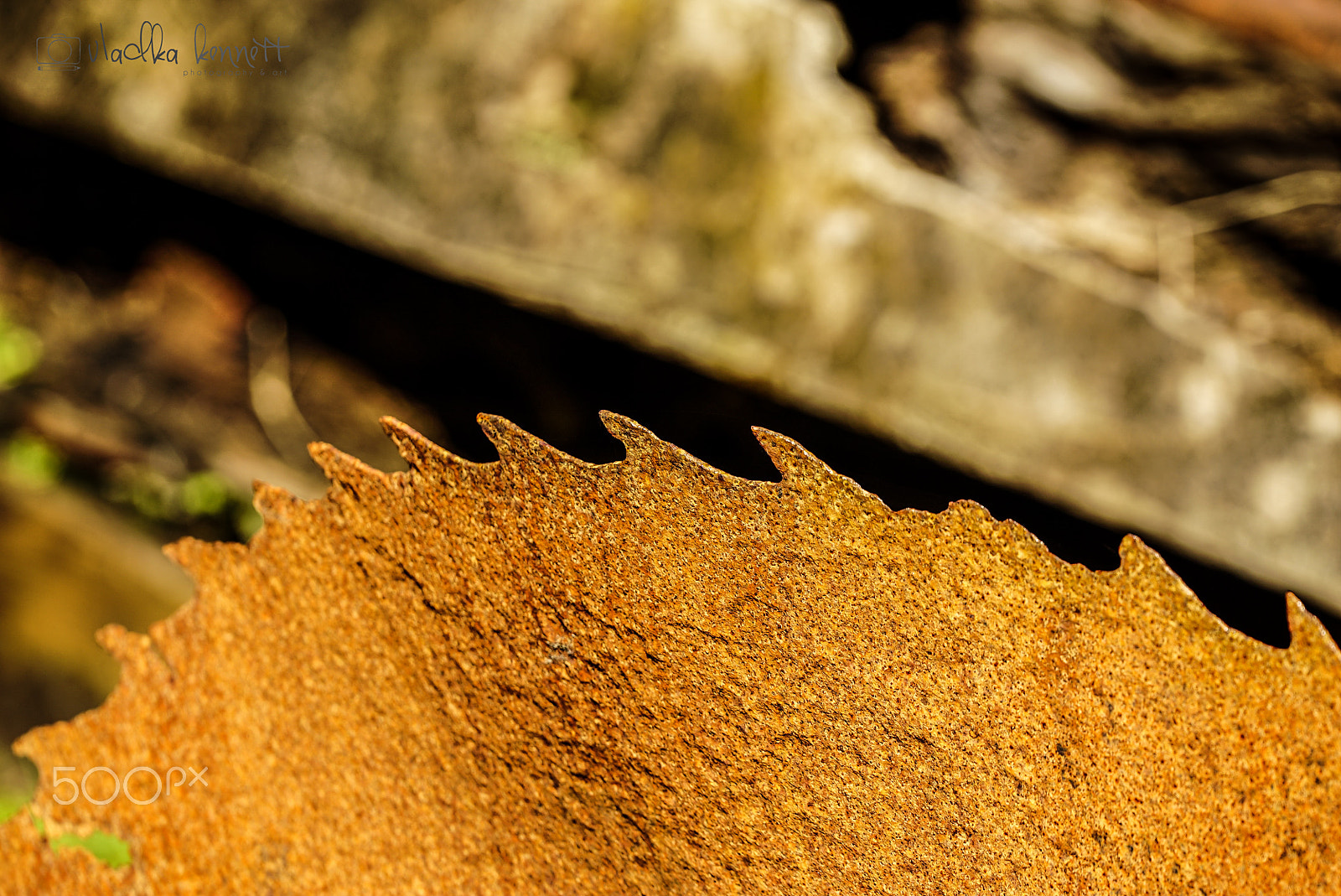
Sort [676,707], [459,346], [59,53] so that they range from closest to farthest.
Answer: [676,707]
[59,53]
[459,346]

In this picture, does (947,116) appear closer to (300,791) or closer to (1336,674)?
(1336,674)

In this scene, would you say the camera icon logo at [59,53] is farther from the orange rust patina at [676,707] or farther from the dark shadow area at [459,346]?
the orange rust patina at [676,707]

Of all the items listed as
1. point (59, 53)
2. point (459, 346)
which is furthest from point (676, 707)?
point (59, 53)

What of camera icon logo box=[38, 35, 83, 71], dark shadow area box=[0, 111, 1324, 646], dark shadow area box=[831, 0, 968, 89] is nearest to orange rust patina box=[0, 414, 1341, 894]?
dark shadow area box=[0, 111, 1324, 646]

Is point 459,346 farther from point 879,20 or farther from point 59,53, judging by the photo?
point 879,20

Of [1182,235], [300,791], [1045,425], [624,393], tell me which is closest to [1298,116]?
[1182,235]
